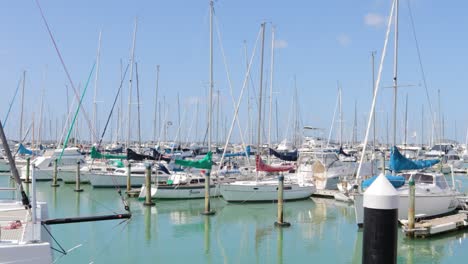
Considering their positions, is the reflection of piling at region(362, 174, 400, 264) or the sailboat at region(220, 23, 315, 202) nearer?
the reflection of piling at region(362, 174, 400, 264)

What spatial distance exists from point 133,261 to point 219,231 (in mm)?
6742

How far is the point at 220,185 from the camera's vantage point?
103 feet

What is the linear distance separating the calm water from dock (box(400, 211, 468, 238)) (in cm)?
32

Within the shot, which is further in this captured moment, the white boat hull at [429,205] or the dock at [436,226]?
the white boat hull at [429,205]

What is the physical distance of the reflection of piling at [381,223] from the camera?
5.32 meters

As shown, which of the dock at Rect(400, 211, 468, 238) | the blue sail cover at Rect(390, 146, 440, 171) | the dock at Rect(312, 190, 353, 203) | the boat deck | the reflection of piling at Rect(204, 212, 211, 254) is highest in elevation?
the blue sail cover at Rect(390, 146, 440, 171)

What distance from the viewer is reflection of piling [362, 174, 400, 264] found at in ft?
17.5

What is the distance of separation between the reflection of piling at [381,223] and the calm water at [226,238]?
11.5 metres

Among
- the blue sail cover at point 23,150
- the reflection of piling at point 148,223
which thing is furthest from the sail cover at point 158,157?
the blue sail cover at point 23,150

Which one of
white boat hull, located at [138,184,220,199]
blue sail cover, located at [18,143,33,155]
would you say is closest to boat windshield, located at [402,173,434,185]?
white boat hull, located at [138,184,220,199]

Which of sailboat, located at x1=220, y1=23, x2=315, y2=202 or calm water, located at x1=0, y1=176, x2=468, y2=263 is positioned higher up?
sailboat, located at x1=220, y1=23, x2=315, y2=202

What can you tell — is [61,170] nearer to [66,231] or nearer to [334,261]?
[66,231]

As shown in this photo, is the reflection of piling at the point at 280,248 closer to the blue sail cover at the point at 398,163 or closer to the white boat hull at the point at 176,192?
the blue sail cover at the point at 398,163

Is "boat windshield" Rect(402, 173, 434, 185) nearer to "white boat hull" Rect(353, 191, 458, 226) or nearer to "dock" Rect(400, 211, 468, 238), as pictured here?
"white boat hull" Rect(353, 191, 458, 226)
